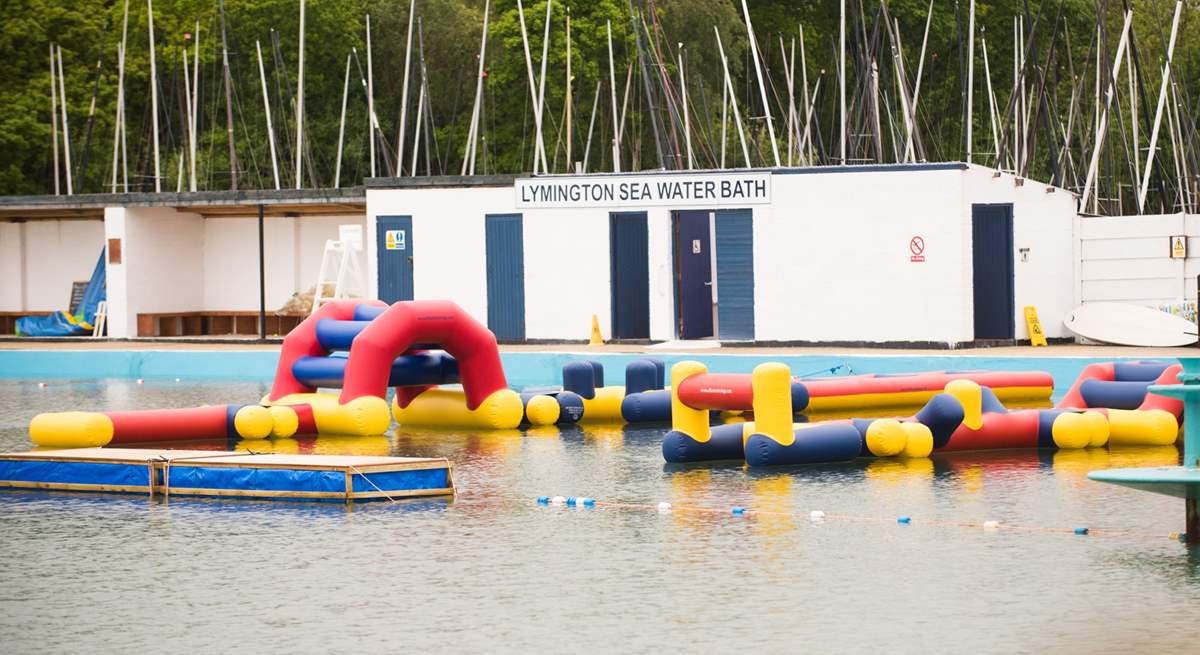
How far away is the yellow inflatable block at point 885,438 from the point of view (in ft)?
50.0

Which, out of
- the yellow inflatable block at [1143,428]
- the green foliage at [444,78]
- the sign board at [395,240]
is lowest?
the yellow inflatable block at [1143,428]

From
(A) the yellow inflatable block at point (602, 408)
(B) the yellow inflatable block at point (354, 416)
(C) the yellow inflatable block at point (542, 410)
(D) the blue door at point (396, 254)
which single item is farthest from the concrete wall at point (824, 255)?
(B) the yellow inflatable block at point (354, 416)

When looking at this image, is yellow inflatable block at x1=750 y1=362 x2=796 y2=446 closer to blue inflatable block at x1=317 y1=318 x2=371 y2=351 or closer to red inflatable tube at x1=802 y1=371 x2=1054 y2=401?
red inflatable tube at x1=802 y1=371 x2=1054 y2=401

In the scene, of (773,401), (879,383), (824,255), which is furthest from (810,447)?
(824,255)

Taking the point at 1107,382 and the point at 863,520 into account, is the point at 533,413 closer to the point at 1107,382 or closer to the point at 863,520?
the point at 1107,382

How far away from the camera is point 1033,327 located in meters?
27.4

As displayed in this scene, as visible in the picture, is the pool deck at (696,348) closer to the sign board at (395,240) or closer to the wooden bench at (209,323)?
the wooden bench at (209,323)

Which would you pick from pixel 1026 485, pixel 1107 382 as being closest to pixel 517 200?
pixel 1107 382

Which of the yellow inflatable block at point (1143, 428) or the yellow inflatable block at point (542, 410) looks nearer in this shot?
the yellow inflatable block at point (1143, 428)

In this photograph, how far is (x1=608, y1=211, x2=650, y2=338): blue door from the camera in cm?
2900

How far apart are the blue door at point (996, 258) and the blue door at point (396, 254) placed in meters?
9.50

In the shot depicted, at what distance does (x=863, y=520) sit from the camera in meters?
11.8

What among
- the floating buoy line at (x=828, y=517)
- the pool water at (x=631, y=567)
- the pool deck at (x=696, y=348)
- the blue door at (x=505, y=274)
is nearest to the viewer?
the pool water at (x=631, y=567)

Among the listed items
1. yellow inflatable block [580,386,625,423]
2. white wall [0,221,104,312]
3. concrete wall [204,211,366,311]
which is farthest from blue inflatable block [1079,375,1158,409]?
white wall [0,221,104,312]
